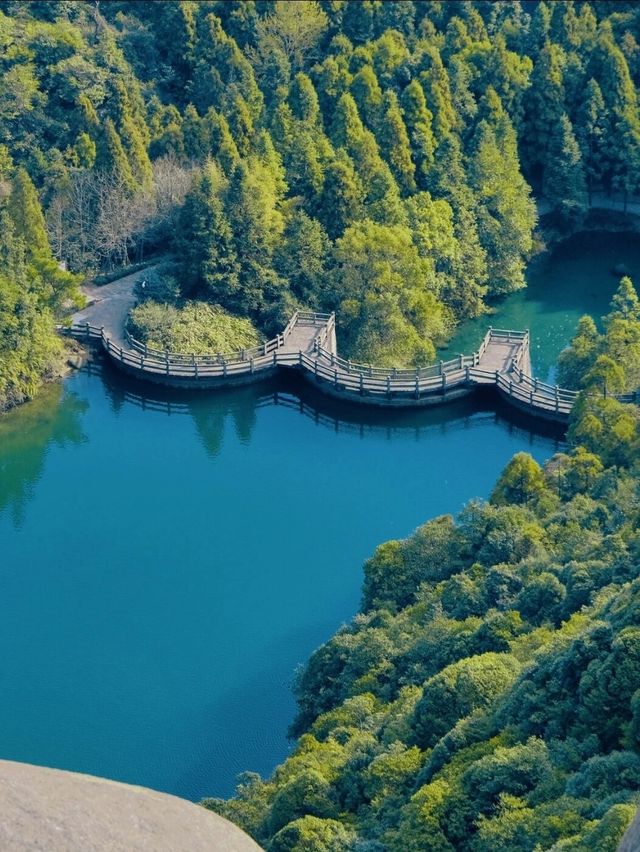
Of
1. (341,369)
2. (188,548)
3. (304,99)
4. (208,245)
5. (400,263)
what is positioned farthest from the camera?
(304,99)

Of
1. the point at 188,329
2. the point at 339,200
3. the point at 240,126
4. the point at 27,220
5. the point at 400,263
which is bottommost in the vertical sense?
the point at 188,329

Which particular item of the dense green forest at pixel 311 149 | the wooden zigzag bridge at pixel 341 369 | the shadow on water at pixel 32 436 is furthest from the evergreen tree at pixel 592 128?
the shadow on water at pixel 32 436

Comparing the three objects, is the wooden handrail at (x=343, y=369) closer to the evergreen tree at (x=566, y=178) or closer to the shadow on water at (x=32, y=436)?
the shadow on water at (x=32, y=436)

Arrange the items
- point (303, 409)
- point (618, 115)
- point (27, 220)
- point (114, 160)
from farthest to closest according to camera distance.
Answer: point (618, 115) < point (114, 160) < point (27, 220) < point (303, 409)

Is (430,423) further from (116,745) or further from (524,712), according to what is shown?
(524,712)

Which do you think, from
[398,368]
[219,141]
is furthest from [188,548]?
[219,141]

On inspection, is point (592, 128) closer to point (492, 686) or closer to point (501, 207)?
point (501, 207)
